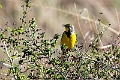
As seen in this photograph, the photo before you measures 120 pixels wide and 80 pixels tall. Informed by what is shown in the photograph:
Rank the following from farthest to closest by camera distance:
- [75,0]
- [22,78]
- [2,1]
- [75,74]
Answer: [75,0] → [2,1] → [75,74] → [22,78]

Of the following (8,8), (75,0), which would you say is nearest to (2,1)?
(8,8)

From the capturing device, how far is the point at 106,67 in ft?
14.1

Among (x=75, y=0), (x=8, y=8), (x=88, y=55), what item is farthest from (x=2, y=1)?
(x=88, y=55)

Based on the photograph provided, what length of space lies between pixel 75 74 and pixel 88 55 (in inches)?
9.7

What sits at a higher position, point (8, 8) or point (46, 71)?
point (8, 8)

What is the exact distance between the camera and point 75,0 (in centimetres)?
1002

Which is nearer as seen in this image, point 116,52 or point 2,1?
point 116,52

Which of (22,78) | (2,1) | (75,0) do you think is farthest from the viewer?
(75,0)

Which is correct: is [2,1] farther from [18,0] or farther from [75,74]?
[75,74]

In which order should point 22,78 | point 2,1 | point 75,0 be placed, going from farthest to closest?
point 75,0 < point 2,1 < point 22,78

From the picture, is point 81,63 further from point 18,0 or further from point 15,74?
point 18,0

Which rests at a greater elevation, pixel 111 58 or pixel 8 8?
pixel 8 8

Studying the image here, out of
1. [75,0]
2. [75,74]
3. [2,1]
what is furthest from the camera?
[75,0]

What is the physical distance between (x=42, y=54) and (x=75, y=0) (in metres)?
5.99
